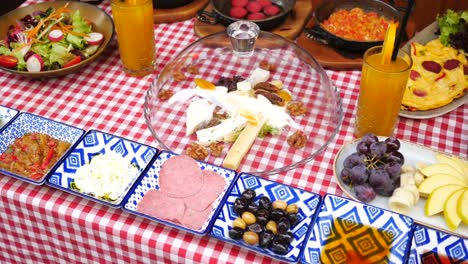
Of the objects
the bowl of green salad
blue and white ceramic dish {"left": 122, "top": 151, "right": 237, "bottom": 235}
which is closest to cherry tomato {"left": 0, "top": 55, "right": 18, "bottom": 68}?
the bowl of green salad

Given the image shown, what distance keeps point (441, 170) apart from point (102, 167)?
32.6 inches

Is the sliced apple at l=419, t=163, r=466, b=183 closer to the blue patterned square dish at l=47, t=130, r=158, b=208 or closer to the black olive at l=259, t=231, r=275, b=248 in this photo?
the black olive at l=259, t=231, r=275, b=248

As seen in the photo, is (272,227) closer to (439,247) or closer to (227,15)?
(439,247)

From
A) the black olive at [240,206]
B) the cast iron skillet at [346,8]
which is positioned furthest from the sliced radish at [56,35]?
the black olive at [240,206]

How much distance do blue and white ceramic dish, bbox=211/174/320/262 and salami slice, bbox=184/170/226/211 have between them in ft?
0.11

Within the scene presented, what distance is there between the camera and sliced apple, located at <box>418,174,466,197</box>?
126 centimetres

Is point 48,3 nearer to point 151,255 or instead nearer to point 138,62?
point 138,62

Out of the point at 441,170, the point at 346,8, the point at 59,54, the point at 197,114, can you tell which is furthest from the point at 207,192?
the point at 346,8

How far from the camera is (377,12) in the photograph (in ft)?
6.33

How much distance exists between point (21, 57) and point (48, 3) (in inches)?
12.8

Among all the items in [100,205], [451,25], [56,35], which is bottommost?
[100,205]

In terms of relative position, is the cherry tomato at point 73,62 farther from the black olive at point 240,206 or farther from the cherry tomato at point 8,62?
the black olive at point 240,206

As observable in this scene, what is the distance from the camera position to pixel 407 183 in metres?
1.29

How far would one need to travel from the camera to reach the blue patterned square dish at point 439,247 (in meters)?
1.16
